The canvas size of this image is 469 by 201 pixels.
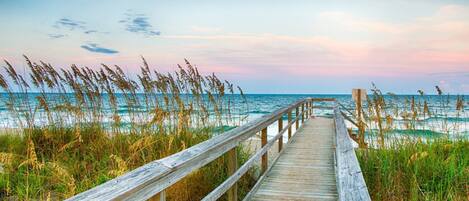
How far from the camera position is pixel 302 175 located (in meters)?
6.02

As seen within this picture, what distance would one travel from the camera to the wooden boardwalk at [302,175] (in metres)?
5.00

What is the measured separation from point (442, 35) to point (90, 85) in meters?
12.8

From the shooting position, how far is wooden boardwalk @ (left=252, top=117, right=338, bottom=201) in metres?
5.00

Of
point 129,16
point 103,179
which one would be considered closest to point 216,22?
point 129,16

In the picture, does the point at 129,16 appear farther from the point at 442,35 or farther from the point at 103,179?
the point at 442,35

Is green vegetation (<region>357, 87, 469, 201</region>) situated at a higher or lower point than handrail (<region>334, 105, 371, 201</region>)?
lower

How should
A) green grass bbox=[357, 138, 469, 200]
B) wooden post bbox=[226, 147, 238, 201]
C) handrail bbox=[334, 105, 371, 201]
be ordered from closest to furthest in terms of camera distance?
handrail bbox=[334, 105, 371, 201], wooden post bbox=[226, 147, 238, 201], green grass bbox=[357, 138, 469, 200]


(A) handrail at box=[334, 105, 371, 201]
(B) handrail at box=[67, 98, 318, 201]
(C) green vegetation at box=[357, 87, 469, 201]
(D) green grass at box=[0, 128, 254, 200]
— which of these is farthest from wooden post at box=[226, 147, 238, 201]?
(C) green vegetation at box=[357, 87, 469, 201]

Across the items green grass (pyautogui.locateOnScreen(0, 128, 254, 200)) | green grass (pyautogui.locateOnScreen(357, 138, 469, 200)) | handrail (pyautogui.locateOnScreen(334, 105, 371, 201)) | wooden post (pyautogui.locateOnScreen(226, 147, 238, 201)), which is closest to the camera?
handrail (pyautogui.locateOnScreen(334, 105, 371, 201))

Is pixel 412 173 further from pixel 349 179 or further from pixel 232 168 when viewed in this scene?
pixel 349 179

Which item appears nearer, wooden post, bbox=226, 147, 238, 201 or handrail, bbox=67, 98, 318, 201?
handrail, bbox=67, 98, 318, 201

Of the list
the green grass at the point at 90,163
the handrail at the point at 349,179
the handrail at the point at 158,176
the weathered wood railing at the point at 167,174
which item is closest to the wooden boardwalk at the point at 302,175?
the green grass at the point at 90,163

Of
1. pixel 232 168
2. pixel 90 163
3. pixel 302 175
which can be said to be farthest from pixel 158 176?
pixel 90 163

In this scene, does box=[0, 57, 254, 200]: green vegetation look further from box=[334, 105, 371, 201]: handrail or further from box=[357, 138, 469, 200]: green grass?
box=[334, 105, 371, 201]: handrail
